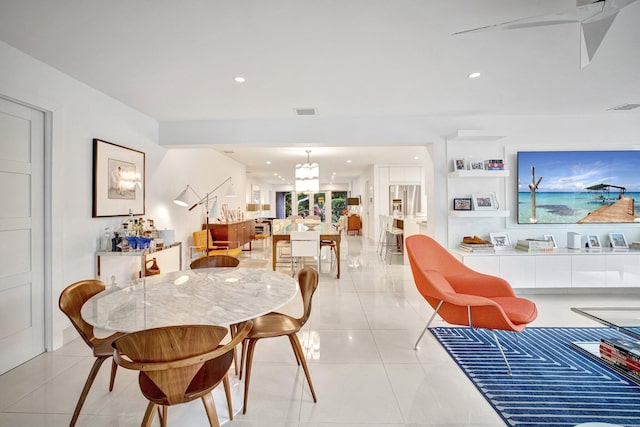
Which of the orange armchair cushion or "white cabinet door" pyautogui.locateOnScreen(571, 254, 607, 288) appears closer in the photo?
the orange armchair cushion

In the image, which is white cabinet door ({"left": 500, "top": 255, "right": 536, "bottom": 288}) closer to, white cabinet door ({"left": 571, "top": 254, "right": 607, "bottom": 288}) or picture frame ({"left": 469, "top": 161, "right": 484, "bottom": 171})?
white cabinet door ({"left": 571, "top": 254, "right": 607, "bottom": 288})

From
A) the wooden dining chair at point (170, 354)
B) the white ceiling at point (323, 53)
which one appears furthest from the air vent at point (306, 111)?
the wooden dining chair at point (170, 354)

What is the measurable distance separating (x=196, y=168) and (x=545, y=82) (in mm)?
5594

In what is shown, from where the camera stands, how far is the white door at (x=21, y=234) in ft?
7.70

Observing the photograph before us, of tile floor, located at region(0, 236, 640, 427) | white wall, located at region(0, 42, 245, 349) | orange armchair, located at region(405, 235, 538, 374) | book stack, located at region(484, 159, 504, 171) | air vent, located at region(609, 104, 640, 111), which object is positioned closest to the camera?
tile floor, located at region(0, 236, 640, 427)

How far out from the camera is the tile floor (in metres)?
1.81

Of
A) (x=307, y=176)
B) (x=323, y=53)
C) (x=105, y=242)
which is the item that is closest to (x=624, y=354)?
(x=323, y=53)

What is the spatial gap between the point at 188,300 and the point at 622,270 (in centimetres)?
511

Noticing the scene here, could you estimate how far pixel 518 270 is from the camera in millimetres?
3883

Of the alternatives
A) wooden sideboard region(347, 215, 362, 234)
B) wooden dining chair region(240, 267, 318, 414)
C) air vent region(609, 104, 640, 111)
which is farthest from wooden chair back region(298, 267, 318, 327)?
wooden sideboard region(347, 215, 362, 234)

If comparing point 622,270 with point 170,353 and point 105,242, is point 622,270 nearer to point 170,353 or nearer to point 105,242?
point 170,353

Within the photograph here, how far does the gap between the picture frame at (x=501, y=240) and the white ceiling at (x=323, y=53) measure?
67.1 inches

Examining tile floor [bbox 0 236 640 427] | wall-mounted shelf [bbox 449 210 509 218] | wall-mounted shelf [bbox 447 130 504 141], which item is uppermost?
wall-mounted shelf [bbox 447 130 504 141]

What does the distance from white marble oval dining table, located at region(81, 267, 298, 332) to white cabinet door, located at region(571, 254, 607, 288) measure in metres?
3.92
